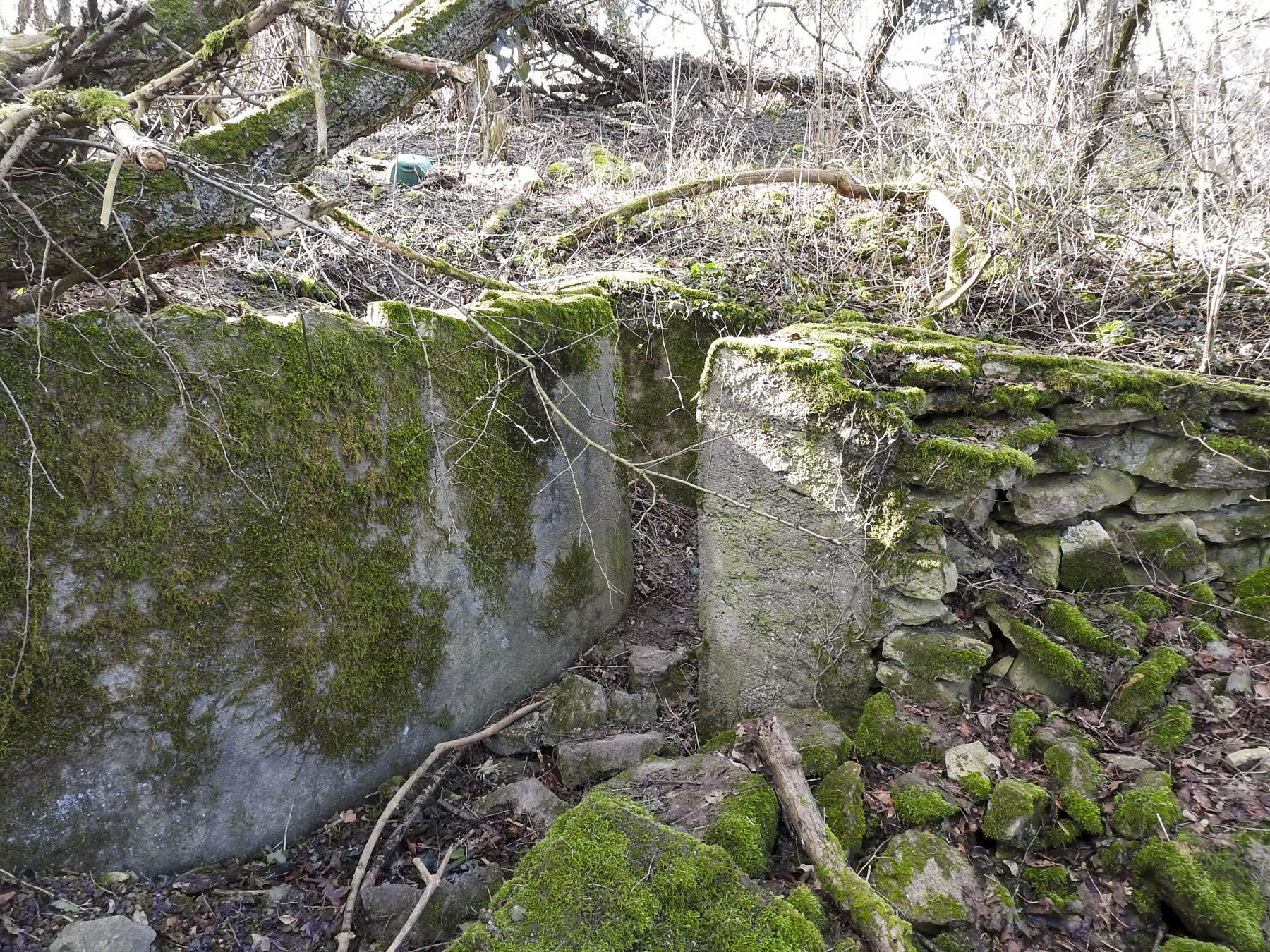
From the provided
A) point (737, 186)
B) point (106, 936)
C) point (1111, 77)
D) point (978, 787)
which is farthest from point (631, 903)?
point (1111, 77)

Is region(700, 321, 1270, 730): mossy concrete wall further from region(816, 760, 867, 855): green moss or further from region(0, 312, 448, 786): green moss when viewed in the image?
region(0, 312, 448, 786): green moss

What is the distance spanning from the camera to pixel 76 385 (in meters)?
2.34

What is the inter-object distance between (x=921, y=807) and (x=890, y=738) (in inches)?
14.1

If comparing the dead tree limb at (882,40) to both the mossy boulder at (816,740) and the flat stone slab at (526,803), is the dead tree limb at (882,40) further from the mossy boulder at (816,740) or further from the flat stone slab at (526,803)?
the flat stone slab at (526,803)

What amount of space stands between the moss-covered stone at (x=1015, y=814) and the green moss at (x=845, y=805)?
19.6 inches

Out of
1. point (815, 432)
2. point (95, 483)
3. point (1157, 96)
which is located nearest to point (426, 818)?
point (95, 483)

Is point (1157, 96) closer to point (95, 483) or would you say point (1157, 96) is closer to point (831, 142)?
point (831, 142)

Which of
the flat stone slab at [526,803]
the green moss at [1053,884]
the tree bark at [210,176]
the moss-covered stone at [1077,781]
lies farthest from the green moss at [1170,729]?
the tree bark at [210,176]

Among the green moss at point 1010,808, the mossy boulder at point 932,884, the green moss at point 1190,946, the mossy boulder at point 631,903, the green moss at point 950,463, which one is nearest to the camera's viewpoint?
the mossy boulder at point 631,903

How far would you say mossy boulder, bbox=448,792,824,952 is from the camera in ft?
6.79

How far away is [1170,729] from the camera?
299cm

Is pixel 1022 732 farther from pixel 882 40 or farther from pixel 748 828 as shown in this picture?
pixel 882 40

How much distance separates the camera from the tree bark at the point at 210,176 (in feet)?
7.70

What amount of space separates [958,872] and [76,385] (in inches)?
144
